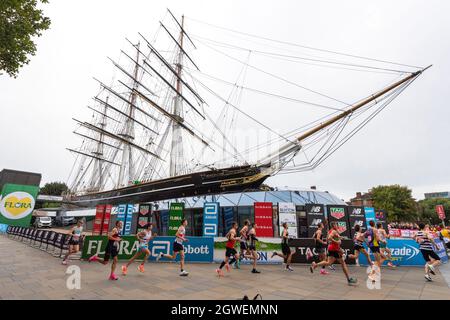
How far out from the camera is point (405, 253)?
1121cm

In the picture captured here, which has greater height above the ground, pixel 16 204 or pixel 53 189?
pixel 53 189

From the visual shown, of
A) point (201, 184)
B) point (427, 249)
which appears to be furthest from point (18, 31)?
point (201, 184)

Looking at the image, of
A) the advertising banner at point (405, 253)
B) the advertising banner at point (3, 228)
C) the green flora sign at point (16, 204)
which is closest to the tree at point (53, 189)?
the advertising banner at point (3, 228)

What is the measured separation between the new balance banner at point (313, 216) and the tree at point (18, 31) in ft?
52.5

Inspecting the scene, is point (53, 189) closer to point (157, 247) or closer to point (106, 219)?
point (106, 219)

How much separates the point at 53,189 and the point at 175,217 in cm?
7773

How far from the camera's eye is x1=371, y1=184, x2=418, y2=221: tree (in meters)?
48.7

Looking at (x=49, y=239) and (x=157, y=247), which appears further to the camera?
(x=49, y=239)

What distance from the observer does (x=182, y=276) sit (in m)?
8.10

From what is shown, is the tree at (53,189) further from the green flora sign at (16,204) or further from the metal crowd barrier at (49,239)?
the metal crowd barrier at (49,239)

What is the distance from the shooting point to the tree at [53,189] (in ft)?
243
